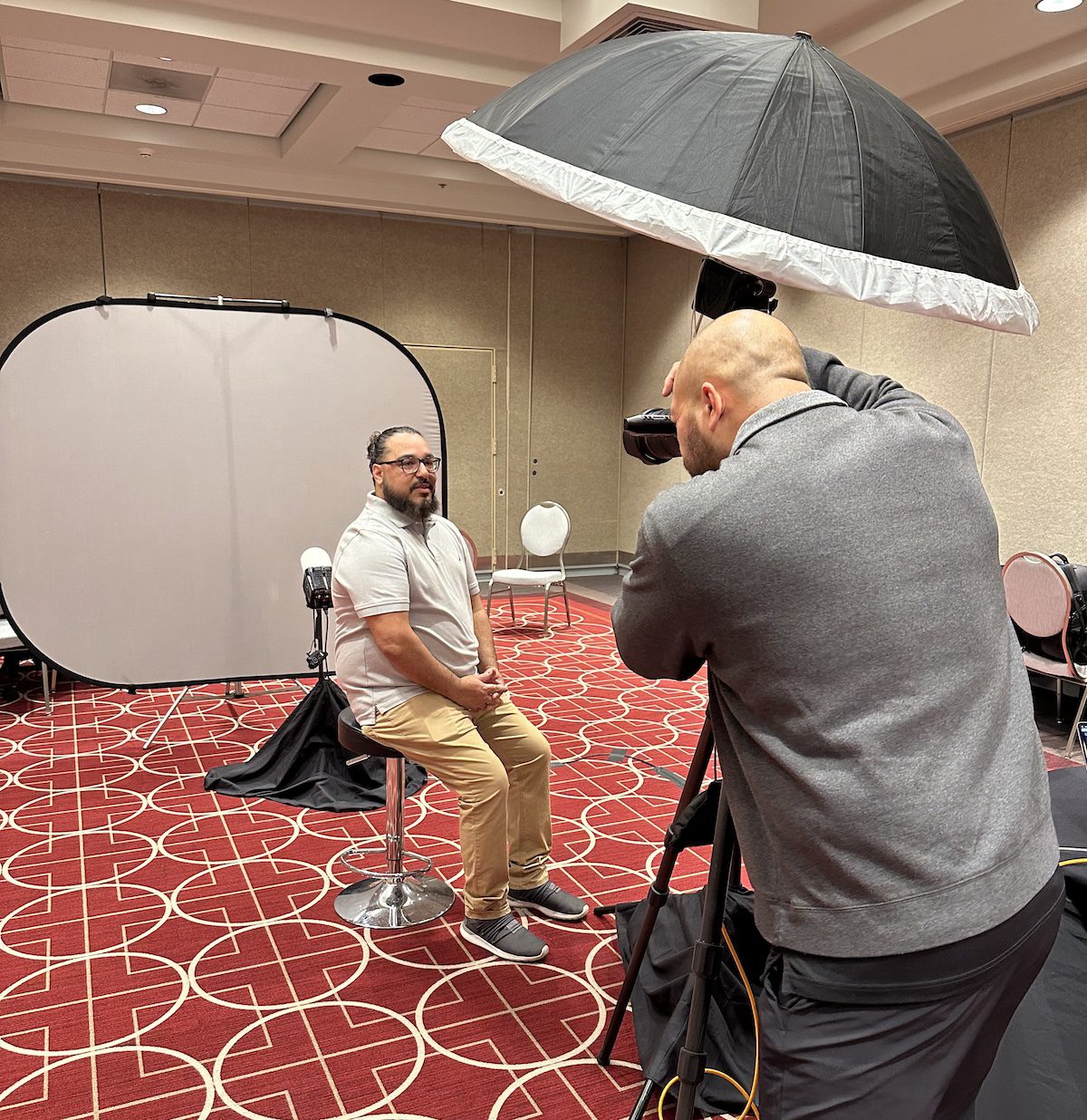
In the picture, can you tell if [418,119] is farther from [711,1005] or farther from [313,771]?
[711,1005]

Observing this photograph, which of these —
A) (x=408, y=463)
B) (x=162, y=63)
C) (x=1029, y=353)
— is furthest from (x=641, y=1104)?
(x=162, y=63)

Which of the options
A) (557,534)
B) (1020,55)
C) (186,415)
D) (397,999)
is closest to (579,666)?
→ (557,534)

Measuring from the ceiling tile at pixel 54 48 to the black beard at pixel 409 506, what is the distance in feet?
13.3

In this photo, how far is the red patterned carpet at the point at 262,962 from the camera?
2.14 meters

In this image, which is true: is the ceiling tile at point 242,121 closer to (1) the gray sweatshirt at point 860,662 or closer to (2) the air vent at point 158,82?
(2) the air vent at point 158,82

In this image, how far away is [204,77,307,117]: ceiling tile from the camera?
241 inches

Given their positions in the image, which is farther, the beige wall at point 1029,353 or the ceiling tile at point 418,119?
the ceiling tile at point 418,119

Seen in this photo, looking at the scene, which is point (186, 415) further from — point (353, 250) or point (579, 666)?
point (353, 250)

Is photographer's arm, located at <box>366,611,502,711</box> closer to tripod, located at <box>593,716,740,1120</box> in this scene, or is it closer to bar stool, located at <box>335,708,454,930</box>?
bar stool, located at <box>335,708,454,930</box>

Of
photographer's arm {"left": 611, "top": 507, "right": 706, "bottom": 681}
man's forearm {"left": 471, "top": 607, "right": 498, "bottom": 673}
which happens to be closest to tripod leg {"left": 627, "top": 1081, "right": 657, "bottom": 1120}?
photographer's arm {"left": 611, "top": 507, "right": 706, "bottom": 681}

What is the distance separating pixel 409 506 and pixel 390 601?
343mm

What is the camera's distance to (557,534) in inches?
301

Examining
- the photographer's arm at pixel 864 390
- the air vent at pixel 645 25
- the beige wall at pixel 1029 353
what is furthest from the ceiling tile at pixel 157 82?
the photographer's arm at pixel 864 390

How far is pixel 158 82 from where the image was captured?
6074mm
